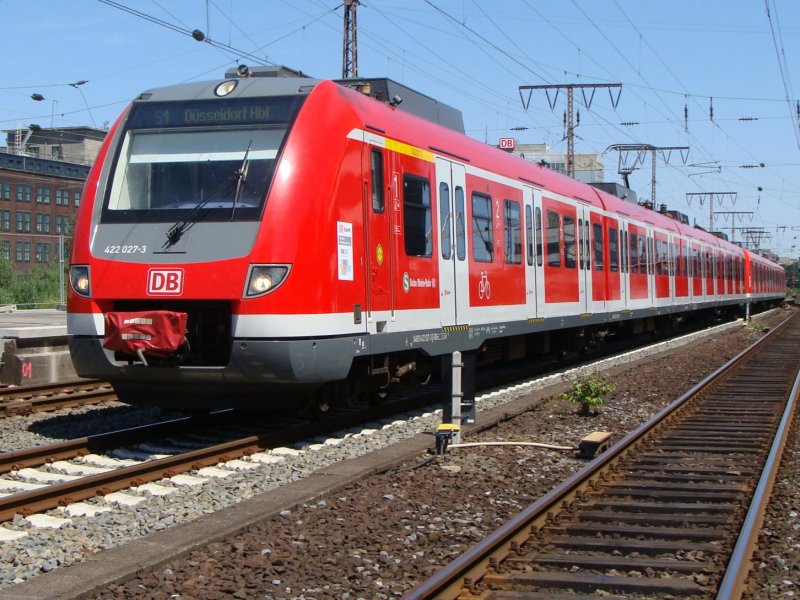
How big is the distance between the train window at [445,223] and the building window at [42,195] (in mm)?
75269

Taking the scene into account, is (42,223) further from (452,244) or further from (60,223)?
(452,244)

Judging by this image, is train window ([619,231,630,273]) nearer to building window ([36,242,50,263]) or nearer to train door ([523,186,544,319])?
train door ([523,186,544,319])

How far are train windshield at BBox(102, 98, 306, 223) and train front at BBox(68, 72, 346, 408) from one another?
12mm

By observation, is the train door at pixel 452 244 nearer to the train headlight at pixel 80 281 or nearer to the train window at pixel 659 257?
the train headlight at pixel 80 281

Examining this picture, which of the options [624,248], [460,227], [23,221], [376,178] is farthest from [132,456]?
[23,221]

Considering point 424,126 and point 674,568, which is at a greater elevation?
point 424,126

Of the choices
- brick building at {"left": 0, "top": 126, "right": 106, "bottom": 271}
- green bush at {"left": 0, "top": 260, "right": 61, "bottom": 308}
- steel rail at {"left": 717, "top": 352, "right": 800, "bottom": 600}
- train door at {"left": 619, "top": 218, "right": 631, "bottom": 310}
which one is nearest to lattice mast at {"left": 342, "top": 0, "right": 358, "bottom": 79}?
train door at {"left": 619, "top": 218, "right": 631, "bottom": 310}

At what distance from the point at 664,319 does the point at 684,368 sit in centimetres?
1070

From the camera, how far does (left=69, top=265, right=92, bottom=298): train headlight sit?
9.05 m

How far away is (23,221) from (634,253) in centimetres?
6840

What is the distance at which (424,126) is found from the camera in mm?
11492

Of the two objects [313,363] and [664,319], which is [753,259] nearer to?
[664,319]

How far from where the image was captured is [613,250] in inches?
801

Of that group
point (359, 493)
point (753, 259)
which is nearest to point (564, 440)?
point (359, 493)
